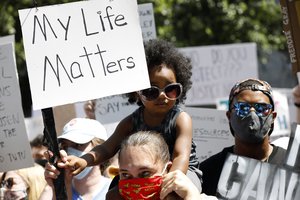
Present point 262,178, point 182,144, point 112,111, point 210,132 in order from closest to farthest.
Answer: point 262,178, point 182,144, point 210,132, point 112,111

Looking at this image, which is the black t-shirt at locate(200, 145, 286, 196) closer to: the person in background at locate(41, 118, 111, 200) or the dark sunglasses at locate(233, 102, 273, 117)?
the dark sunglasses at locate(233, 102, 273, 117)

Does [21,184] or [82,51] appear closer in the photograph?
[82,51]

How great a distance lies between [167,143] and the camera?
13.5 ft

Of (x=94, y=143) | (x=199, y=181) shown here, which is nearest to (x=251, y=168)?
(x=199, y=181)

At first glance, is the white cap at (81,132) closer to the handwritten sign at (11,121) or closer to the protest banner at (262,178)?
the handwritten sign at (11,121)

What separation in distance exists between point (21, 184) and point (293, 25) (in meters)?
2.38

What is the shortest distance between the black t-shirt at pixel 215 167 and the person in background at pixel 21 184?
59.5 inches

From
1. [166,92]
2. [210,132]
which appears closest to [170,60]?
[166,92]

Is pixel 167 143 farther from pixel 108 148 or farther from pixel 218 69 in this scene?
pixel 218 69

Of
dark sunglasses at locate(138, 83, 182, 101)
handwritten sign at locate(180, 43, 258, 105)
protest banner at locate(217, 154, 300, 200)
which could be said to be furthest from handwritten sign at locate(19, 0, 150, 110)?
handwritten sign at locate(180, 43, 258, 105)

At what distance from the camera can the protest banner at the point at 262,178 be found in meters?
3.80

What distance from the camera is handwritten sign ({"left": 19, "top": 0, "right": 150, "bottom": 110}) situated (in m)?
3.80

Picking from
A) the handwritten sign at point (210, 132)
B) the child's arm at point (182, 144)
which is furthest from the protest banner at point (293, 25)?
the handwritten sign at point (210, 132)

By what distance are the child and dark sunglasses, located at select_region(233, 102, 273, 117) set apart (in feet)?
0.86
